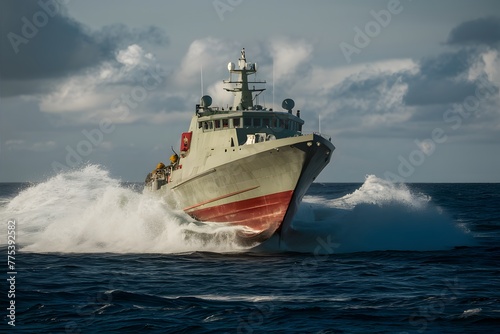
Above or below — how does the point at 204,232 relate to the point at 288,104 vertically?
below

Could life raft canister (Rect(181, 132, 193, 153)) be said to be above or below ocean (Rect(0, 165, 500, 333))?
above

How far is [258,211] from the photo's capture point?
3145cm

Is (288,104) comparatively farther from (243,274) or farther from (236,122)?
(243,274)

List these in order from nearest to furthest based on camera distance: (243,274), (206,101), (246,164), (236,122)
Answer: (243,274) < (246,164) < (236,122) < (206,101)

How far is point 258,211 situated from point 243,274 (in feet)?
22.9

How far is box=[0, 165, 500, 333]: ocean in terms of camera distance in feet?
58.1

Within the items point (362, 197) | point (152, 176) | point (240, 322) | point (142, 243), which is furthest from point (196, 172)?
point (362, 197)

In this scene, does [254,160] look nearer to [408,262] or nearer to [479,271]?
[408,262]

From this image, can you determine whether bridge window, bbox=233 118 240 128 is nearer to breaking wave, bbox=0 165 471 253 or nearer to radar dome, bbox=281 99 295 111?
radar dome, bbox=281 99 295 111

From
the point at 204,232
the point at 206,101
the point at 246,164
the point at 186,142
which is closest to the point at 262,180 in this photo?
the point at 246,164

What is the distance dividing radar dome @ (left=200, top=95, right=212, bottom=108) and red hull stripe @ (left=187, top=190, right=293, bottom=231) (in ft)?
21.6

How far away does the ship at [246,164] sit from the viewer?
30.1m

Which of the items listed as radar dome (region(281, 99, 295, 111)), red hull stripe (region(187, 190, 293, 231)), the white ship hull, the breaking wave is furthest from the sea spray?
radar dome (region(281, 99, 295, 111))

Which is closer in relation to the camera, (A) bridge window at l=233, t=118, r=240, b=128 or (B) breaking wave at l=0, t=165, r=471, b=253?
(B) breaking wave at l=0, t=165, r=471, b=253
